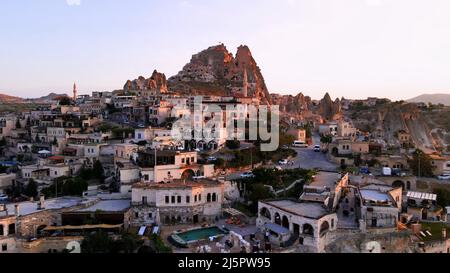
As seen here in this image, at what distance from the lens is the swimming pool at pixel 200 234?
1883 centimetres

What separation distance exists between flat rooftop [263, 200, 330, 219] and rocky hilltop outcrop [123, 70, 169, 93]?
150 feet

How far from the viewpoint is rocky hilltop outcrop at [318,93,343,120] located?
69000 millimetres

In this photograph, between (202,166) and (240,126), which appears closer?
(202,166)

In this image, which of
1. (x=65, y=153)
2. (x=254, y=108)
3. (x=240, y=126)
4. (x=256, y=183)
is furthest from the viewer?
(x=254, y=108)

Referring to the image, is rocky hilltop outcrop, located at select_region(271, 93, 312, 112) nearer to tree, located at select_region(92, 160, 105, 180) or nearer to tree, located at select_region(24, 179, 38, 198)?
tree, located at select_region(92, 160, 105, 180)

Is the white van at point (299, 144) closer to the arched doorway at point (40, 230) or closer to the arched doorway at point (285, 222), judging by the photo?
the arched doorway at point (285, 222)

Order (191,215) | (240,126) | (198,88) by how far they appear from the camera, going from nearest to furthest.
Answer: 1. (191,215)
2. (240,126)
3. (198,88)

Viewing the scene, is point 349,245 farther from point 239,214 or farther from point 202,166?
point 202,166

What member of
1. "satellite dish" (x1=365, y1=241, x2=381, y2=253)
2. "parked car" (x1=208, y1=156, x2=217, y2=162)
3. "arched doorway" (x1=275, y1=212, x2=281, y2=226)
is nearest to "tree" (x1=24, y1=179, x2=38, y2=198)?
"parked car" (x1=208, y1=156, x2=217, y2=162)

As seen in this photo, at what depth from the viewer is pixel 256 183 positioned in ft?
82.8
